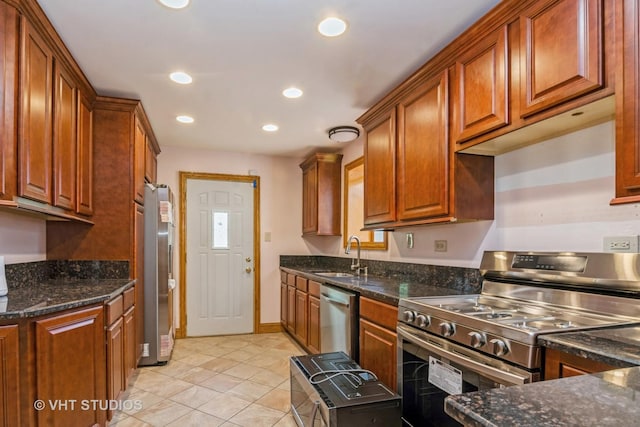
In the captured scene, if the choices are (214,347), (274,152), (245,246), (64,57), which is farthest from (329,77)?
(214,347)

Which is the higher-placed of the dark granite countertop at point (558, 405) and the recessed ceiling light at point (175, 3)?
the recessed ceiling light at point (175, 3)

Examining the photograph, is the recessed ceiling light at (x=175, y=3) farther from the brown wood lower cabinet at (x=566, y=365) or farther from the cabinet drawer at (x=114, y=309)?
the brown wood lower cabinet at (x=566, y=365)

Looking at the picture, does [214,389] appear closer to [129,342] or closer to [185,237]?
[129,342]

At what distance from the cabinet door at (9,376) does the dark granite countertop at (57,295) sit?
0.26 feet

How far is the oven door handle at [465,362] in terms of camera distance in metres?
1.29

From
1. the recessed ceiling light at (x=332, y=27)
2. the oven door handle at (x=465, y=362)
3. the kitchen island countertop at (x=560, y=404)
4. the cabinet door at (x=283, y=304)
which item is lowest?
the cabinet door at (x=283, y=304)

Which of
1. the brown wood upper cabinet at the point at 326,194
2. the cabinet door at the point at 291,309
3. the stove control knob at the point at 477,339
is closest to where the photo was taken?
the stove control knob at the point at 477,339

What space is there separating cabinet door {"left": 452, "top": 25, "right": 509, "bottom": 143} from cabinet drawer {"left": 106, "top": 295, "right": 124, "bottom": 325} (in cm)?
225

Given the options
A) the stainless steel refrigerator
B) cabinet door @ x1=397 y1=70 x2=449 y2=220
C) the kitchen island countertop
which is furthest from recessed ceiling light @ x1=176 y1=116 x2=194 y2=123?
the kitchen island countertop

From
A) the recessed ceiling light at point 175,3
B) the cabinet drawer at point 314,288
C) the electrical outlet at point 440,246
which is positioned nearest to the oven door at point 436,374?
the electrical outlet at point 440,246

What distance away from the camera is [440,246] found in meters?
2.72

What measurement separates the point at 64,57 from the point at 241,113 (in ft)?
4.49

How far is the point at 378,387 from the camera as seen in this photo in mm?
1995

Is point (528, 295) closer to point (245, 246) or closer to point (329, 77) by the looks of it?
→ point (329, 77)
